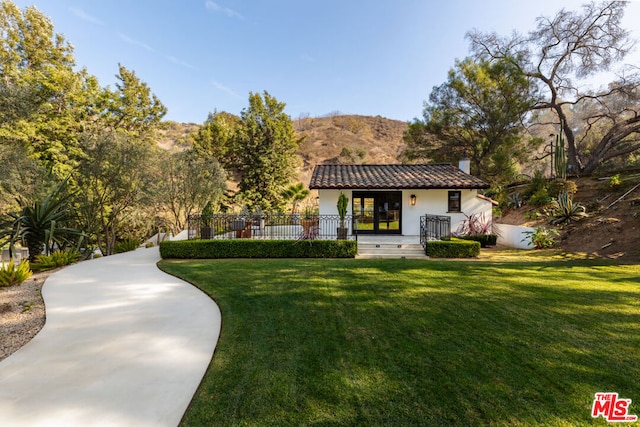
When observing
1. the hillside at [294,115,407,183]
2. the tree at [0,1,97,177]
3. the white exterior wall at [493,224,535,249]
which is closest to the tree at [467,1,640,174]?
the white exterior wall at [493,224,535,249]

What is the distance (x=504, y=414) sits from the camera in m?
2.35

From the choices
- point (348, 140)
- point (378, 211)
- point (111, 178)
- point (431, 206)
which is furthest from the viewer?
point (348, 140)

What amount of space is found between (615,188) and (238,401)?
19.1 m

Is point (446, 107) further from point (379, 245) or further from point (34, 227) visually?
point (34, 227)

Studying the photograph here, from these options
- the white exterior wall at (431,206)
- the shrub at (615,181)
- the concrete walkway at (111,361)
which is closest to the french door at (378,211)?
the white exterior wall at (431,206)

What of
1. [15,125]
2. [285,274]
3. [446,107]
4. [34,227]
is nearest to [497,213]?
[446,107]

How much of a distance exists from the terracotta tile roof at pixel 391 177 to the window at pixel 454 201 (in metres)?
0.67

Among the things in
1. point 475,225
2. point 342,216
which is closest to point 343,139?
point 475,225

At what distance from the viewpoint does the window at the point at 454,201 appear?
1363 cm

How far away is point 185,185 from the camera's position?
52.4 feet

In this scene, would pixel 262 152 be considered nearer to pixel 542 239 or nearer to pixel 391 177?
pixel 391 177

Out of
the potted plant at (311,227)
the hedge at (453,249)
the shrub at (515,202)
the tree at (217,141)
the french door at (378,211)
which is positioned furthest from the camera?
the tree at (217,141)

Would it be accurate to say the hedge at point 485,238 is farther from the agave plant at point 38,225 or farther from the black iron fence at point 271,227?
the agave plant at point 38,225
